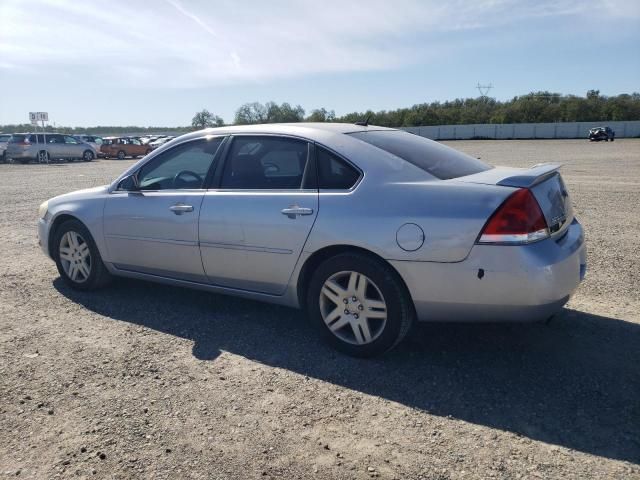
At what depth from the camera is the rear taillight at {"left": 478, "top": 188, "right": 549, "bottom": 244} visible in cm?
314

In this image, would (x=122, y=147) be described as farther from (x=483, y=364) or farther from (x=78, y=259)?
(x=483, y=364)

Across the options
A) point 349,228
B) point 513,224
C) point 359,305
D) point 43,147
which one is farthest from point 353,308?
point 43,147

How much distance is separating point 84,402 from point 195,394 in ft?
2.14

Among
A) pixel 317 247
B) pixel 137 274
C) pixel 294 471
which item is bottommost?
pixel 294 471

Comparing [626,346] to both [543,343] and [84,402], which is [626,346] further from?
[84,402]

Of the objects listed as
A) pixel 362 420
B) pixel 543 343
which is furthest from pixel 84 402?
pixel 543 343

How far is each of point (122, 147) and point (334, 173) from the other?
36189mm

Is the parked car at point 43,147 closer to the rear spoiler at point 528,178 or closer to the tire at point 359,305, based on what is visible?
the tire at point 359,305

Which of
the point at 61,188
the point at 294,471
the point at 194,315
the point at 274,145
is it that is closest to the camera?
the point at 294,471

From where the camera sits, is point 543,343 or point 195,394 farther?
point 543,343

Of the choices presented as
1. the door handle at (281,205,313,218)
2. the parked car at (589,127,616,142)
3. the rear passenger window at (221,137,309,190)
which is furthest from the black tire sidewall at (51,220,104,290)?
the parked car at (589,127,616,142)

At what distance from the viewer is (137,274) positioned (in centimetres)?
488

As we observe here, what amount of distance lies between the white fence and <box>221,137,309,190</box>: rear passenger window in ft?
199

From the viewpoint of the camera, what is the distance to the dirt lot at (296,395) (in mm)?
2586
